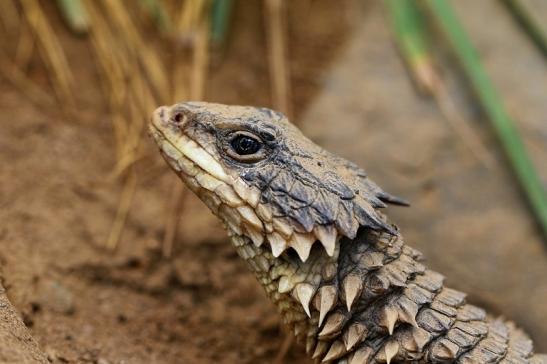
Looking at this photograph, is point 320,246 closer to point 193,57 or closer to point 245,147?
point 245,147

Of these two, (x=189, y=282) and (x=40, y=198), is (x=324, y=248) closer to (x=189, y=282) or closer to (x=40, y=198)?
(x=189, y=282)

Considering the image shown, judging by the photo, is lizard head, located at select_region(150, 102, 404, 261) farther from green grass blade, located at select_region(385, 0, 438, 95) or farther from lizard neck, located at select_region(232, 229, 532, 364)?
green grass blade, located at select_region(385, 0, 438, 95)

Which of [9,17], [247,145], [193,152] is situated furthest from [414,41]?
[9,17]

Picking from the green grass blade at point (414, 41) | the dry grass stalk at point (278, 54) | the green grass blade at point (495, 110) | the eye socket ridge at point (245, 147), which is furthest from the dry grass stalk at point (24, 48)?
the green grass blade at point (495, 110)

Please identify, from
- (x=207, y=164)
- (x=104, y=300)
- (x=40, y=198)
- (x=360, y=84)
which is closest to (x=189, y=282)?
(x=104, y=300)

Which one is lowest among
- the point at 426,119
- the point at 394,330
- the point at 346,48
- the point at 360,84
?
the point at 394,330

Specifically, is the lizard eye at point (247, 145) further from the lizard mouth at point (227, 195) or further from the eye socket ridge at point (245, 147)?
the lizard mouth at point (227, 195)
